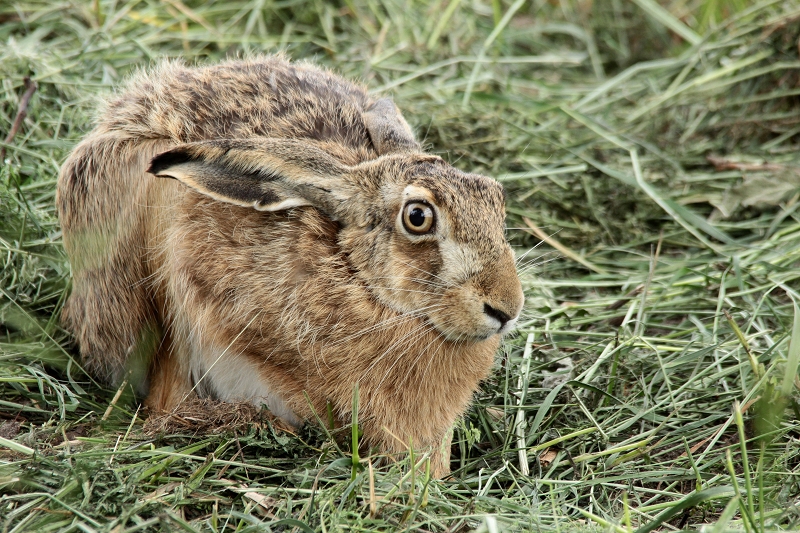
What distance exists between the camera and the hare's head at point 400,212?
3.77 metres

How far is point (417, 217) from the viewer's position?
3852mm

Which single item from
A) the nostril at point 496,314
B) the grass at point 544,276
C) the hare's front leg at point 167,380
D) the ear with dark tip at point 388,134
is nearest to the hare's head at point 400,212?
the nostril at point 496,314

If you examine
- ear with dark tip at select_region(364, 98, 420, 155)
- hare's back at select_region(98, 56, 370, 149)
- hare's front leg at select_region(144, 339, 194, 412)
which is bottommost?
hare's front leg at select_region(144, 339, 194, 412)

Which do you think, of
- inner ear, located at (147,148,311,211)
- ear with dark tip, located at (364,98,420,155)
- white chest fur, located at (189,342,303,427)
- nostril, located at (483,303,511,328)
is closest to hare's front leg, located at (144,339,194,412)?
white chest fur, located at (189,342,303,427)

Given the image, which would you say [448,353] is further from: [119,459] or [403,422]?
[119,459]

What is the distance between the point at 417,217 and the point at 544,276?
6.73 feet

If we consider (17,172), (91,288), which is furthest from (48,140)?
(91,288)

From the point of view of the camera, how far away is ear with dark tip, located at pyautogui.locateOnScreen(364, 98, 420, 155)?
4.45m

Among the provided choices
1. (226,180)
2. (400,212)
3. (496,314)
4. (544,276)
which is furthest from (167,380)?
(544,276)

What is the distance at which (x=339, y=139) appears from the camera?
447cm

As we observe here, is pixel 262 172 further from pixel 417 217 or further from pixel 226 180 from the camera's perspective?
pixel 417 217

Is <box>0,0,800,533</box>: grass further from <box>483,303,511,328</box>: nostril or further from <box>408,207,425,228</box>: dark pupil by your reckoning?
<box>408,207,425,228</box>: dark pupil

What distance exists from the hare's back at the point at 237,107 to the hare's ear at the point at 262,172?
0.40 meters

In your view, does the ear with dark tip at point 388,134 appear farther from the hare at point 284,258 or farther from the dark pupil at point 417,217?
the dark pupil at point 417,217
